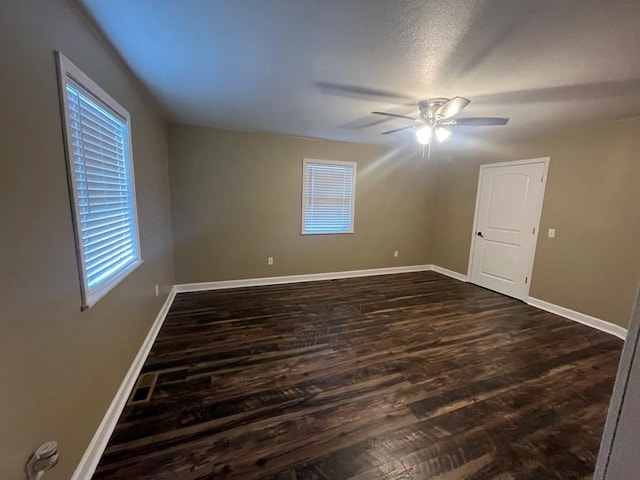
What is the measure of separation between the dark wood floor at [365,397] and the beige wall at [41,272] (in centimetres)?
50

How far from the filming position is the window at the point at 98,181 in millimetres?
1377

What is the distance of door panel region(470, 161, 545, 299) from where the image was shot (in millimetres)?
3898

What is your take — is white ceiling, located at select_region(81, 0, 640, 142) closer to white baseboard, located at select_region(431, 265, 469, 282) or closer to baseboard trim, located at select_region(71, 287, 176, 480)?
baseboard trim, located at select_region(71, 287, 176, 480)

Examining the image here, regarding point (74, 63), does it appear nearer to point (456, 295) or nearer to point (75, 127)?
point (75, 127)

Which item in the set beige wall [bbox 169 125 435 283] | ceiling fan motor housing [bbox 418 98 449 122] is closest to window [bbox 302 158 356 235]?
beige wall [bbox 169 125 435 283]

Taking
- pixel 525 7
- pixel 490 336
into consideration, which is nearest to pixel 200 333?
pixel 490 336

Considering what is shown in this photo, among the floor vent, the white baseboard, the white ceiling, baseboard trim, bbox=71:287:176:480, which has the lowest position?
the floor vent

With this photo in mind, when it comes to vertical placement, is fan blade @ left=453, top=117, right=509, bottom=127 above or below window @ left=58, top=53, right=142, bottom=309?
above

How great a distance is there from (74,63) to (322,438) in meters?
2.50

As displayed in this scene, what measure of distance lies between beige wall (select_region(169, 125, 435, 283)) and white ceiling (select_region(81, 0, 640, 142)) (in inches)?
41.8

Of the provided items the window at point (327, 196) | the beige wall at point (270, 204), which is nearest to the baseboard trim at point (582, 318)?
the beige wall at point (270, 204)

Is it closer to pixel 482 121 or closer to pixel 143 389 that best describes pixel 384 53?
pixel 482 121

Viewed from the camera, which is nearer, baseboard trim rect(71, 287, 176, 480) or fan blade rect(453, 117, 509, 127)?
baseboard trim rect(71, 287, 176, 480)

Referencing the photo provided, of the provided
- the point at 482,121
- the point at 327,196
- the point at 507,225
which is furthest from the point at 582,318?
the point at 327,196
